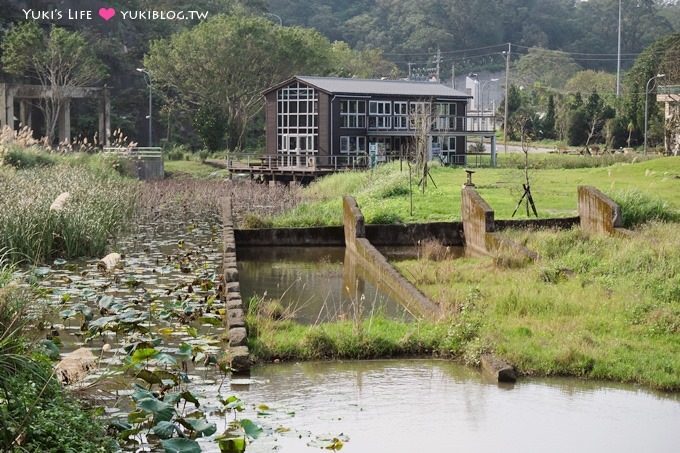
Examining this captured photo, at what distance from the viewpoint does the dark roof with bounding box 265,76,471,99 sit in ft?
194

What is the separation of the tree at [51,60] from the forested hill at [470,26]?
5241cm

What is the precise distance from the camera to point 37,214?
20188mm

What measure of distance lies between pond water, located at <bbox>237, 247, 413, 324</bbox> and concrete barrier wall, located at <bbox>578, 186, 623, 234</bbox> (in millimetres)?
5360

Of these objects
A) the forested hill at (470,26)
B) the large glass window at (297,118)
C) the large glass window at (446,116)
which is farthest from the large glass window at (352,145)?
the forested hill at (470,26)

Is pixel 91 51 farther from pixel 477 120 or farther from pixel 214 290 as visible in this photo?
pixel 214 290

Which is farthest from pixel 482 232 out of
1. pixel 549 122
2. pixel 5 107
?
pixel 549 122

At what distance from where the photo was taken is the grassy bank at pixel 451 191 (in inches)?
1081

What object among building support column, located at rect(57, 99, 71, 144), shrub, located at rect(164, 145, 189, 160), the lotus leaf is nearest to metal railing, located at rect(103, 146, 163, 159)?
building support column, located at rect(57, 99, 71, 144)

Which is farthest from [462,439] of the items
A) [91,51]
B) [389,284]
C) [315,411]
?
[91,51]

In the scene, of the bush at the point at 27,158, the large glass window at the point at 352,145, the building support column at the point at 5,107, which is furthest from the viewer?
the large glass window at the point at 352,145

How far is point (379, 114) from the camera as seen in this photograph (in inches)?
2387

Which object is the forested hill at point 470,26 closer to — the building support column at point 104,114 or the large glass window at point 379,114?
the building support column at point 104,114

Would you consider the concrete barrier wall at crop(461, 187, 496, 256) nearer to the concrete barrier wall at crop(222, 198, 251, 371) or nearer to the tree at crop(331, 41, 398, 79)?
the concrete barrier wall at crop(222, 198, 251, 371)

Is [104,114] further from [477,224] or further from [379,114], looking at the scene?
[477,224]
